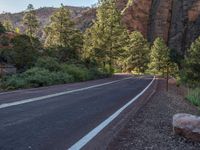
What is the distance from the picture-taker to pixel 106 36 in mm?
55562

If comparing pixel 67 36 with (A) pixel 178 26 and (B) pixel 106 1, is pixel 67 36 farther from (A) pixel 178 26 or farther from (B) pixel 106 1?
(A) pixel 178 26

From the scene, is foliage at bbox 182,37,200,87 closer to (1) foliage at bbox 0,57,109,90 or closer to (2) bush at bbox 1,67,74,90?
(1) foliage at bbox 0,57,109,90

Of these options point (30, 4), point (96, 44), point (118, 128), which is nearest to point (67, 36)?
point (96, 44)

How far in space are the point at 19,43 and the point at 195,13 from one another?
81666 mm

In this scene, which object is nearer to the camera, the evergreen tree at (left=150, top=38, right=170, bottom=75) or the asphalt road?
the asphalt road

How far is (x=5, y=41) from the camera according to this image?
142 ft

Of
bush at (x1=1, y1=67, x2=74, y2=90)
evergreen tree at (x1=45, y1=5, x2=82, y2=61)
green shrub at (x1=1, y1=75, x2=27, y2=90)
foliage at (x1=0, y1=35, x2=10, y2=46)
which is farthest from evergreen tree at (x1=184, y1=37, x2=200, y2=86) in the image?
green shrub at (x1=1, y1=75, x2=27, y2=90)

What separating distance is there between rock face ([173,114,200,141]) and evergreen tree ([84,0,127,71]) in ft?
148

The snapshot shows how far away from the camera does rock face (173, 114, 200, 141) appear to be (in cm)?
780

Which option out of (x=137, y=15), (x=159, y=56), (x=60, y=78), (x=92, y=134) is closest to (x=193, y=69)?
(x=60, y=78)

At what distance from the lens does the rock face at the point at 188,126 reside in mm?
7797

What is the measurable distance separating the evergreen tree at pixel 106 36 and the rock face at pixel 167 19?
166 ft

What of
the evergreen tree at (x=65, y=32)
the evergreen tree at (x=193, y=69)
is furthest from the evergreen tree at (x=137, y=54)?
the evergreen tree at (x=65, y=32)

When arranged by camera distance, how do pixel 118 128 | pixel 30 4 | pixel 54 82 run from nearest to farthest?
pixel 118 128
pixel 54 82
pixel 30 4
